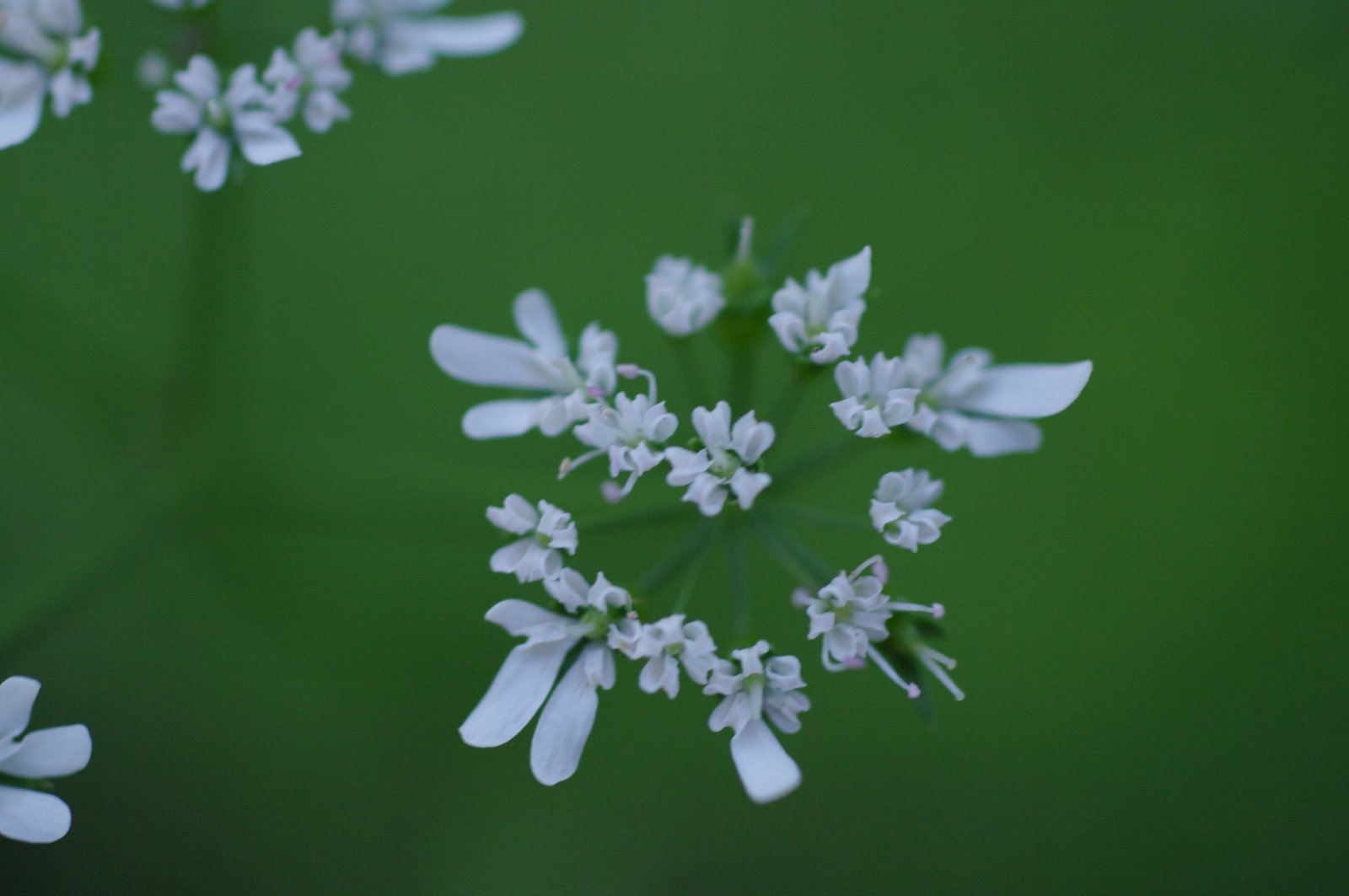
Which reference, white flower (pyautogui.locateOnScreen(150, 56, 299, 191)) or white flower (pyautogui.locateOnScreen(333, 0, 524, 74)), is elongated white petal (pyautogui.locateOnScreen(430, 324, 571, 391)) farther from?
white flower (pyautogui.locateOnScreen(333, 0, 524, 74))

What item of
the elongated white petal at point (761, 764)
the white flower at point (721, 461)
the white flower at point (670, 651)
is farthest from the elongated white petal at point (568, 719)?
the white flower at point (721, 461)

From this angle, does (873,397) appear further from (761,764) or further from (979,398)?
(761,764)

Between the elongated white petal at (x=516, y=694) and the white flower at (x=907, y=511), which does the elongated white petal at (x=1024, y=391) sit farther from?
the elongated white petal at (x=516, y=694)

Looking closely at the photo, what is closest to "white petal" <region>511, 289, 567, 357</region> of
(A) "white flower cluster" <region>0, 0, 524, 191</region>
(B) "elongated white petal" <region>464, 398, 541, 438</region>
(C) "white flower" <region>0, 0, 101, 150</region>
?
(B) "elongated white petal" <region>464, 398, 541, 438</region>

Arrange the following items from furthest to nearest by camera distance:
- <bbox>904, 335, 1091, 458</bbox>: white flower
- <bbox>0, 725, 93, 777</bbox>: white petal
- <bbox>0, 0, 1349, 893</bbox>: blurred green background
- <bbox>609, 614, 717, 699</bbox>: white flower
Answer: <bbox>0, 0, 1349, 893</bbox>: blurred green background, <bbox>904, 335, 1091, 458</bbox>: white flower, <bbox>0, 725, 93, 777</bbox>: white petal, <bbox>609, 614, 717, 699</bbox>: white flower

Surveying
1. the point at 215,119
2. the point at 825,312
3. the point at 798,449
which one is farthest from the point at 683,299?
the point at 798,449

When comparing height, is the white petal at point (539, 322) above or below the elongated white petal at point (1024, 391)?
above

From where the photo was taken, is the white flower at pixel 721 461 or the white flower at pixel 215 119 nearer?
the white flower at pixel 721 461
